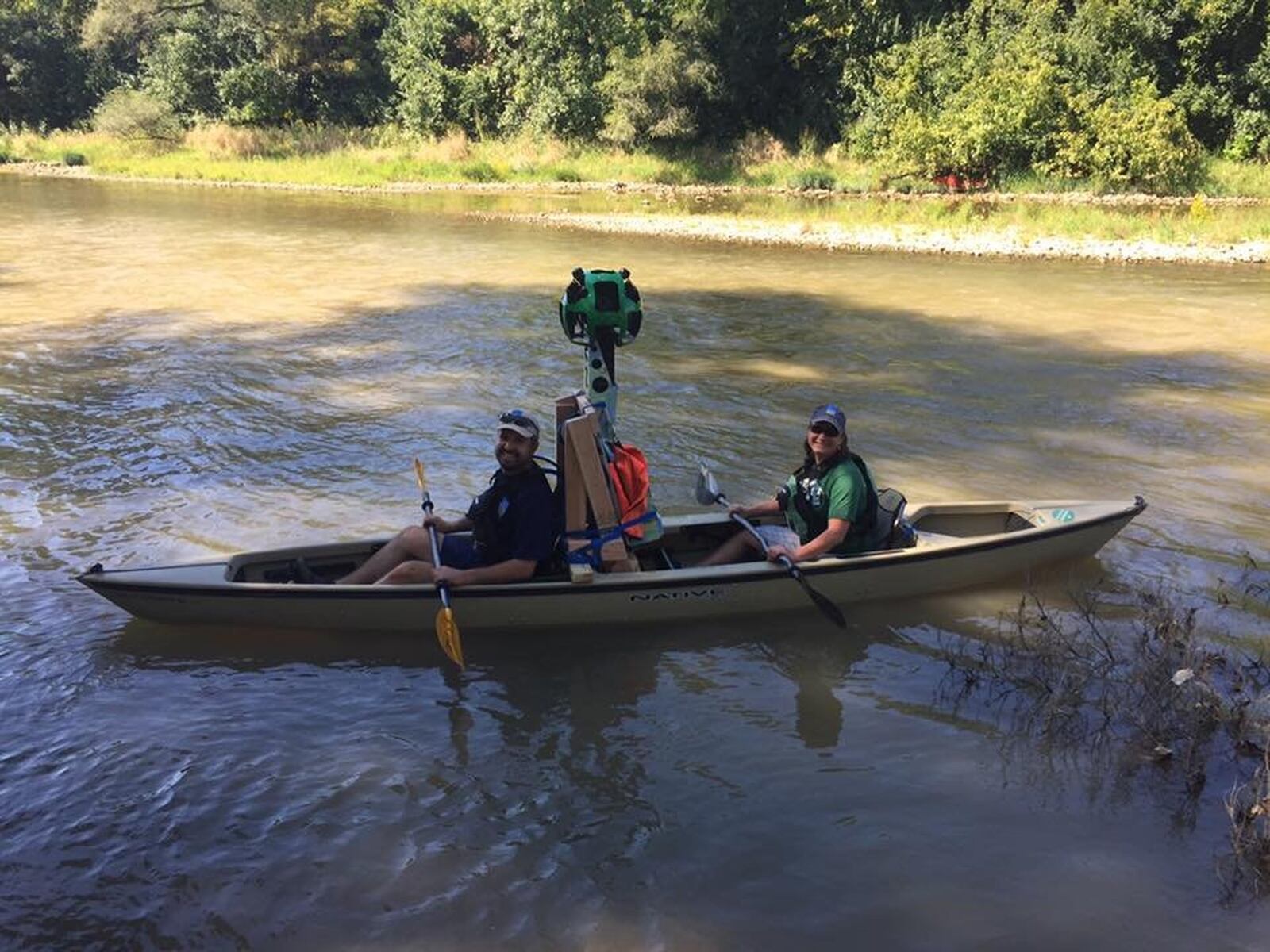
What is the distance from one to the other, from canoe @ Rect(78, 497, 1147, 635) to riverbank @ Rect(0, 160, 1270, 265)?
14855mm

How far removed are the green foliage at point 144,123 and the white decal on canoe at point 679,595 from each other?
42.2 metres

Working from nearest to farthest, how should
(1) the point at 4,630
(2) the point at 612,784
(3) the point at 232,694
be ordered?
(2) the point at 612,784, (3) the point at 232,694, (1) the point at 4,630

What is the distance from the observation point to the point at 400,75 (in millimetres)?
42062

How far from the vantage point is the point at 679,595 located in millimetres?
6203

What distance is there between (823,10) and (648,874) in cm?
3663

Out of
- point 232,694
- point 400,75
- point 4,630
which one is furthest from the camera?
point 400,75

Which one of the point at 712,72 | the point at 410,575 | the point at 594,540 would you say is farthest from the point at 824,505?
the point at 712,72

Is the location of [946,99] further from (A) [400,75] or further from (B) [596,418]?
(B) [596,418]

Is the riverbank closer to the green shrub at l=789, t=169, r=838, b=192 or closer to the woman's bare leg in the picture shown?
the green shrub at l=789, t=169, r=838, b=192

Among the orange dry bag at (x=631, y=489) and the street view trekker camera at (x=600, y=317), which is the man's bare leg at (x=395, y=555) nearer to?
the orange dry bag at (x=631, y=489)

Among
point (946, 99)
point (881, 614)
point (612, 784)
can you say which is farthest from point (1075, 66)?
point (612, 784)

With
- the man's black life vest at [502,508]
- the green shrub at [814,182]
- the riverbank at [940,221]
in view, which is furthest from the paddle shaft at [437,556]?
the green shrub at [814,182]

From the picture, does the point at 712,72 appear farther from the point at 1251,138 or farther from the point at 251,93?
the point at 251,93

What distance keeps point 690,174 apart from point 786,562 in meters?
30.1
